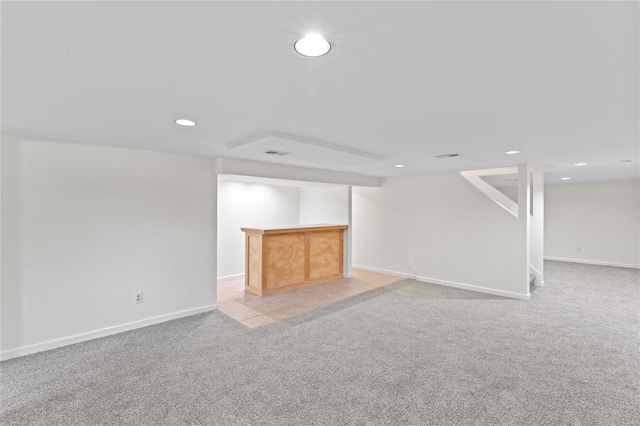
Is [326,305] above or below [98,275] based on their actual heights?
below

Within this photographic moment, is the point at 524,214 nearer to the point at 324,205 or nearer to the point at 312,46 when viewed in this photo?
the point at 324,205

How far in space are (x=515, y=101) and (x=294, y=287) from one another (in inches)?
165

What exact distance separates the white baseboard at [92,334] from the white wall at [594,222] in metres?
8.62

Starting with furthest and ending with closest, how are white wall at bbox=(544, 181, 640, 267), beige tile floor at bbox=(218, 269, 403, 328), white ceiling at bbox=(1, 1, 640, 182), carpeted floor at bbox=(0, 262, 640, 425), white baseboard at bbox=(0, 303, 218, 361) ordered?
white wall at bbox=(544, 181, 640, 267) → beige tile floor at bbox=(218, 269, 403, 328) → white baseboard at bbox=(0, 303, 218, 361) → carpeted floor at bbox=(0, 262, 640, 425) → white ceiling at bbox=(1, 1, 640, 182)

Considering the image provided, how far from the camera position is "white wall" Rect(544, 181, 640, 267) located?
668 centimetres

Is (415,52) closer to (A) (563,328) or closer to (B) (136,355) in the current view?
(B) (136,355)

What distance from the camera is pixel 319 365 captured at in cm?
255

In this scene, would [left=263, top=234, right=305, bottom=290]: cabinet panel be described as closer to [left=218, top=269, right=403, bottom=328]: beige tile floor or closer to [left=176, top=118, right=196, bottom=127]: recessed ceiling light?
[left=218, top=269, right=403, bottom=328]: beige tile floor

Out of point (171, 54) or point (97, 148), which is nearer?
point (171, 54)

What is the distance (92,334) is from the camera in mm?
3113

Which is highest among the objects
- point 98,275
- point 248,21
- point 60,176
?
point 248,21

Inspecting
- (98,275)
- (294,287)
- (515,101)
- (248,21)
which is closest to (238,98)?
(248,21)

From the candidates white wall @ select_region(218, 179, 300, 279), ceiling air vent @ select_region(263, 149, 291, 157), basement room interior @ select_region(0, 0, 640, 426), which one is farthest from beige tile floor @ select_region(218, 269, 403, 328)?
ceiling air vent @ select_region(263, 149, 291, 157)

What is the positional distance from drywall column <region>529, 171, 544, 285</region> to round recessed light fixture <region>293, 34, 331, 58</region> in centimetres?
545
